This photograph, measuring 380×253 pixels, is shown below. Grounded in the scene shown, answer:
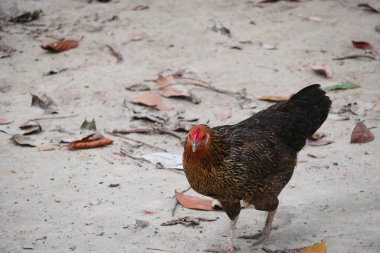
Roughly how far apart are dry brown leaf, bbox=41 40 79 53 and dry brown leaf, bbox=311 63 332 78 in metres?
3.13

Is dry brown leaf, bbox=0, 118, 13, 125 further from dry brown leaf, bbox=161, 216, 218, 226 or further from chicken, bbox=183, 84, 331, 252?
chicken, bbox=183, 84, 331, 252

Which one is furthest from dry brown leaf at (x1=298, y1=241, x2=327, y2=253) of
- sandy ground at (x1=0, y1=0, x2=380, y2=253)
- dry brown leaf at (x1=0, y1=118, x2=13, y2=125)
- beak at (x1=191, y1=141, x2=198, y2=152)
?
dry brown leaf at (x1=0, y1=118, x2=13, y2=125)

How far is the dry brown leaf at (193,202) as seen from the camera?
18.2 feet

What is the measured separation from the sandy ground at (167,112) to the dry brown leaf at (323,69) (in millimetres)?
72

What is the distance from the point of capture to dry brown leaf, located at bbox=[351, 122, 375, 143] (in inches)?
255

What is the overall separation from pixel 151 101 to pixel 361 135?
2.35 meters

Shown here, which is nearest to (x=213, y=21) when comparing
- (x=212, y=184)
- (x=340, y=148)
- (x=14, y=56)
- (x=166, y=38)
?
(x=166, y=38)

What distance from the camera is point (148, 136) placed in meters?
6.81

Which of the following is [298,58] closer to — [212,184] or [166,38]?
[166,38]

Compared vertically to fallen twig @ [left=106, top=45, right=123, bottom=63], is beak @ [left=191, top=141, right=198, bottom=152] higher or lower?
higher

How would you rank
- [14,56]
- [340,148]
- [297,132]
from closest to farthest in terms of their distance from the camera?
[297,132] < [340,148] < [14,56]

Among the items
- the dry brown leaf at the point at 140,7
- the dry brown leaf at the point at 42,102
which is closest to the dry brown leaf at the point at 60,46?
the dry brown leaf at the point at 42,102

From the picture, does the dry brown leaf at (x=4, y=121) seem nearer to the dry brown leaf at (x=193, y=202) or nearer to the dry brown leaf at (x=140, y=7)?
the dry brown leaf at (x=193, y=202)

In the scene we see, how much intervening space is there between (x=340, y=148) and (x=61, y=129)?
2874 millimetres
